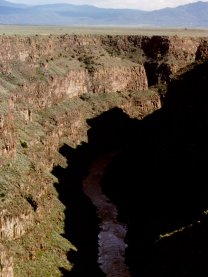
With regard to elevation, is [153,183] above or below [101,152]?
above

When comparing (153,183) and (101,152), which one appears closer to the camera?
(153,183)

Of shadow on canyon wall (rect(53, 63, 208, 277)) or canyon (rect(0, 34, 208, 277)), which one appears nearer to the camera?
shadow on canyon wall (rect(53, 63, 208, 277))

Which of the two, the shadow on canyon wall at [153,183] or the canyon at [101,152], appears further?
the canyon at [101,152]

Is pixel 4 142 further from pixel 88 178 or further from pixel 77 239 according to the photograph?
pixel 88 178

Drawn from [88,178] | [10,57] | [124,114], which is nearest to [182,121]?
[88,178]
